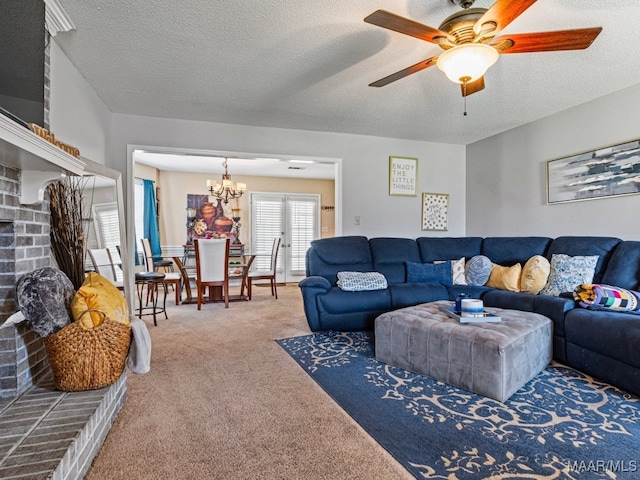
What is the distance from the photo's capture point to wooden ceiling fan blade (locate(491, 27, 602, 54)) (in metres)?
1.85

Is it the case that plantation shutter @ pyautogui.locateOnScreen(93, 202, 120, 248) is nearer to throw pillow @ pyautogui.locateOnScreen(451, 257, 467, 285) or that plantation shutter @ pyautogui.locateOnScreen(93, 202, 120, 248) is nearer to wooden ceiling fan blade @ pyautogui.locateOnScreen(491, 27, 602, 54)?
wooden ceiling fan blade @ pyautogui.locateOnScreen(491, 27, 602, 54)

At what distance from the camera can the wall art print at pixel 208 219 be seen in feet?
24.1

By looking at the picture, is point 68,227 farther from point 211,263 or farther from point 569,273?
point 569,273

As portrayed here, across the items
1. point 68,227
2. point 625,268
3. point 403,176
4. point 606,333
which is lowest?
point 606,333

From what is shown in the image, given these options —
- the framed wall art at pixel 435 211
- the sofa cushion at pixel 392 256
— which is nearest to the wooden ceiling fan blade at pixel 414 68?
the sofa cushion at pixel 392 256

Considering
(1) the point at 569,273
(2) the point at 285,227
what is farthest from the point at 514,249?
(2) the point at 285,227

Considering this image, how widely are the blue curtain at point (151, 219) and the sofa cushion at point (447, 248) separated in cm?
486

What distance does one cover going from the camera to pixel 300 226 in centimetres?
793

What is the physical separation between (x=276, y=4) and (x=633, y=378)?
313 cm

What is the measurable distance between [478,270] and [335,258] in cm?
161

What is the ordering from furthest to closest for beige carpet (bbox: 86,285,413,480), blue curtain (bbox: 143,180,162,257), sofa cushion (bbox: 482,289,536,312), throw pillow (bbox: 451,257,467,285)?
blue curtain (bbox: 143,180,162,257) → throw pillow (bbox: 451,257,467,285) → sofa cushion (bbox: 482,289,536,312) → beige carpet (bbox: 86,285,413,480)

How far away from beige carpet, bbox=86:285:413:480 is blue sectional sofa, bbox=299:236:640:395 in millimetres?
916

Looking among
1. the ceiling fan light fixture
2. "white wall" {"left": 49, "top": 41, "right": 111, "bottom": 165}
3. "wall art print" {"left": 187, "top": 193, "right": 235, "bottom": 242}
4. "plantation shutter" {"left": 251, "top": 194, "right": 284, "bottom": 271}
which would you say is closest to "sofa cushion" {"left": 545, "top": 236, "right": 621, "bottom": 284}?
the ceiling fan light fixture

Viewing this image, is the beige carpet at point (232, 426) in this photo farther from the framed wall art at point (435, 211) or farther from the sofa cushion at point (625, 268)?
the framed wall art at point (435, 211)
